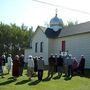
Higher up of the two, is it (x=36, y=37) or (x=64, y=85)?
(x=36, y=37)

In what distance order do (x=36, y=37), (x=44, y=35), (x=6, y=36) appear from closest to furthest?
(x=44, y=35), (x=36, y=37), (x=6, y=36)

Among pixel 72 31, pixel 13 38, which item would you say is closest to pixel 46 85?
pixel 72 31

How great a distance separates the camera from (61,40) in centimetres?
4109

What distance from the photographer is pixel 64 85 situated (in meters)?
20.5

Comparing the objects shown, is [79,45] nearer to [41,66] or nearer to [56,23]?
[56,23]

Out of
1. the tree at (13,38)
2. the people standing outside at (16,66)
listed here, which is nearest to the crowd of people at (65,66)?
the people standing outside at (16,66)

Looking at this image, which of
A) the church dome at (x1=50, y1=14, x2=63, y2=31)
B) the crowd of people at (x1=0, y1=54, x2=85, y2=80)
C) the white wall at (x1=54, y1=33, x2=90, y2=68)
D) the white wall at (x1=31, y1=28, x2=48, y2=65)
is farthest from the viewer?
the church dome at (x1=50, y1=14, x2=63, y2=31)

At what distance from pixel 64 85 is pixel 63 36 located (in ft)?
66.7

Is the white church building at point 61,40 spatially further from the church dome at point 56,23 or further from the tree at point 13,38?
the tree at point 13,38

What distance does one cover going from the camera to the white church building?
3544 cm

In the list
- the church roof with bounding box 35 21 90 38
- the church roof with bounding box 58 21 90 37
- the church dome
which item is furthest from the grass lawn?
the church dome

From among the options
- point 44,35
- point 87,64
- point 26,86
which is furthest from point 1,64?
point 44,35

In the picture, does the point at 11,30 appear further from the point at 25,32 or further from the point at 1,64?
the point at 1,64

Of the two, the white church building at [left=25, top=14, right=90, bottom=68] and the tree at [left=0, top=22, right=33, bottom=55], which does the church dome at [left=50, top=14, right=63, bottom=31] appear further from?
the tree at [left=0, top=22, right=33, bottom=55]
